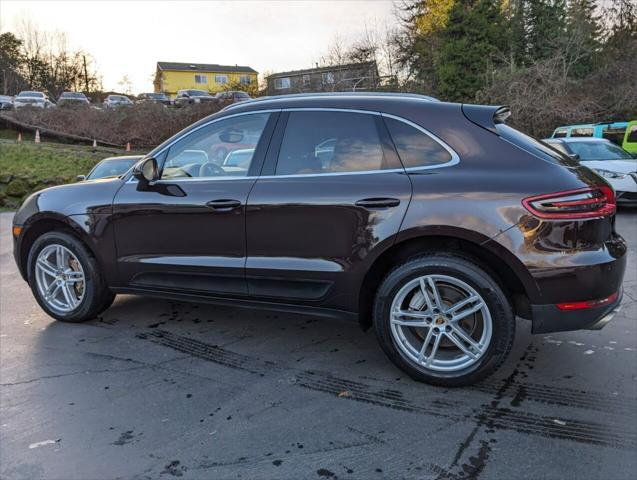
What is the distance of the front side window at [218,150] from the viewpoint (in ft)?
12.2

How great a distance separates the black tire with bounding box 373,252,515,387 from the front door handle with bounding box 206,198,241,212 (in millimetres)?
1169

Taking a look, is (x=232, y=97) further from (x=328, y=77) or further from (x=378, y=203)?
(x=378, y=203)

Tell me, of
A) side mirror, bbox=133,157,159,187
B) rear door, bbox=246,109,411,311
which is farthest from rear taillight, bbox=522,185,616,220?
side mirror, bbox=133,157,159,187

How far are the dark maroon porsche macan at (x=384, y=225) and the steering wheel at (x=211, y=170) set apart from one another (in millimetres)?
11

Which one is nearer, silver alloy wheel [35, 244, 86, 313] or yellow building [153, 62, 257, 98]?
silver alloy wheel [35, 244, 86, 313]

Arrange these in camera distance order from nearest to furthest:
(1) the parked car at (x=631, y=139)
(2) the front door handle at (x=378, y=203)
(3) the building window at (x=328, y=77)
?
(2) the front door handle at (x=378, y=203), (1) the parked car at (x=631, y=139), (3) the building window at (x=328, y=77)

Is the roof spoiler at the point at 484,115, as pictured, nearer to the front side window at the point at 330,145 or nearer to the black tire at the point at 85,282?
the front side window at the point at 330,145

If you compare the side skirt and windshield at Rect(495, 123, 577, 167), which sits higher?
windshield at Rect(495, 123, 577, 167)

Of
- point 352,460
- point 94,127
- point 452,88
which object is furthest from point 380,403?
point 94,127

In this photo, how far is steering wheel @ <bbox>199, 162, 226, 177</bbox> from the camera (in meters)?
3.79

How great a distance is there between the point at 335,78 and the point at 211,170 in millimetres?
30980

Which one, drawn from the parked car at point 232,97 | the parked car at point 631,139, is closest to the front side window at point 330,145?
the parked car at point 631,139

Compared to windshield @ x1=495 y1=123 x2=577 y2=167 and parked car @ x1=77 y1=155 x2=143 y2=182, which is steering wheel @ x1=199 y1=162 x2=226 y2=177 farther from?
parked car @ x1=77 y1=155 x2=143 y2=182

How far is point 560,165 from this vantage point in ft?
9.99
